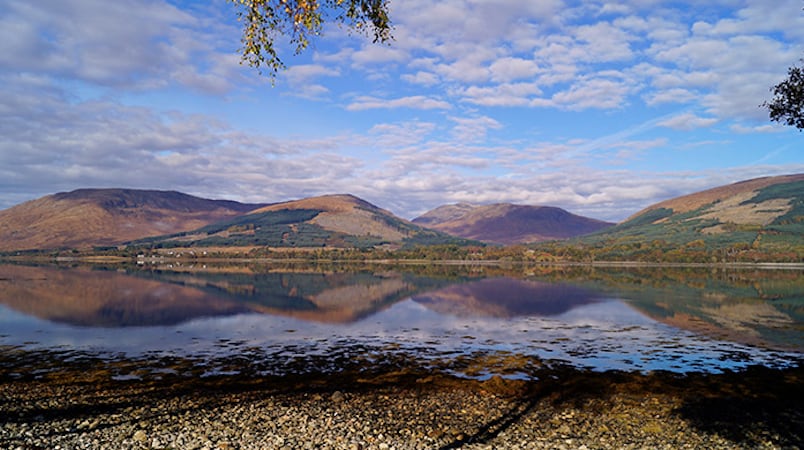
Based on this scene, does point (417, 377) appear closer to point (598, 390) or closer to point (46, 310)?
point (598, 390)

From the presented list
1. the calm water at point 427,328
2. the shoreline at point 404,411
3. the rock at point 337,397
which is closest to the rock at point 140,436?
the shoreline at point 404,411

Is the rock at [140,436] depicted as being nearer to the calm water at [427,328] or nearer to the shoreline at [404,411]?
the shoreline at [404,411]

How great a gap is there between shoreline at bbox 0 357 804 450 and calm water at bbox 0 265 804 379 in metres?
3.91

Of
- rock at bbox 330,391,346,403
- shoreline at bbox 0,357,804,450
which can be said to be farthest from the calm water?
rock at bbox 330,391,346,403

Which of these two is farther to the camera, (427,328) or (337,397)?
(427,328)

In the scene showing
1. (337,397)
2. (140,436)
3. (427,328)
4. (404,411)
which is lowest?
(427,328)

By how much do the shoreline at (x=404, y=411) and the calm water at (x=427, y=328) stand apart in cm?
391

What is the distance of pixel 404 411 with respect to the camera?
784 inches

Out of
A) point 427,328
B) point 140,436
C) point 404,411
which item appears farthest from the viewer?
point 427,328

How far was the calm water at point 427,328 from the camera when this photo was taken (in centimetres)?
3262

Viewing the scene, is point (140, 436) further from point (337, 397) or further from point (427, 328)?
point (427, 328)

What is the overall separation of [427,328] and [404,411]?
1179 inches

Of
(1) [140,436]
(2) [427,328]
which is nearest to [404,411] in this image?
(1) [140,436]

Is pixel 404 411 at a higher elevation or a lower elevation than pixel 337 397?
higher
